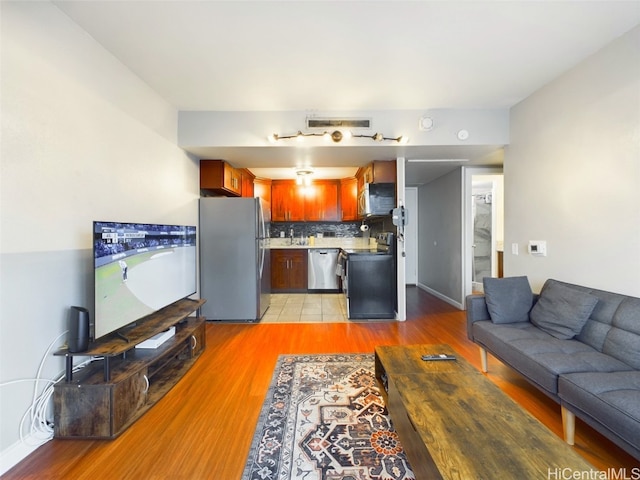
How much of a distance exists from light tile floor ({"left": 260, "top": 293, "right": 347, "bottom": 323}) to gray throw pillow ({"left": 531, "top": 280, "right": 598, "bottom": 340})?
2172mm

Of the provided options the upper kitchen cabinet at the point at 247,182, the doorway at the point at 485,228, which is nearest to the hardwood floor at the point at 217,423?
the upper kitchen cabinet at the point at 247,182

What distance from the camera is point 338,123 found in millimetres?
3070

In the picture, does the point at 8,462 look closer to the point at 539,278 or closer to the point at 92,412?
the point at 92,412

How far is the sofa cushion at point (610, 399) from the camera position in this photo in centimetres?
119

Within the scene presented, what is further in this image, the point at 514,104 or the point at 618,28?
the point at 514,104

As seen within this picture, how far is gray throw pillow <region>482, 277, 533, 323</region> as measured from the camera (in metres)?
2.31

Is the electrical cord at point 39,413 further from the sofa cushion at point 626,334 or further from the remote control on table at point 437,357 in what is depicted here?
the sofa cushion at point 626,334

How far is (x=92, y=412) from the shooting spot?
1582mm

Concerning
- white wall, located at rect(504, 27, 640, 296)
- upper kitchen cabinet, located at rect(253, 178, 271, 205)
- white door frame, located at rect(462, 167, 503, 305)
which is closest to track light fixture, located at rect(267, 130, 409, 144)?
white wall, located at rect(504, 27, 640, 296)

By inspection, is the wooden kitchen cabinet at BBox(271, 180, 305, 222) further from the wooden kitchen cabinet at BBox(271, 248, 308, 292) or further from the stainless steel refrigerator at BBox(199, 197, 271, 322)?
the stainless steel refrigerator at BBox(199, 197, 271, 322)

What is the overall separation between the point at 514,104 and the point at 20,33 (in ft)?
13.1

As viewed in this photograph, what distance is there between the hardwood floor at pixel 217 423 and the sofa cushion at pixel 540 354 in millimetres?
318

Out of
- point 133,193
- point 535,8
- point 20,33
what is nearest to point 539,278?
point 535,8

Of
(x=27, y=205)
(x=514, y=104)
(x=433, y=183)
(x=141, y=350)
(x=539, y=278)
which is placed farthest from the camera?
(x=433, y=183)
